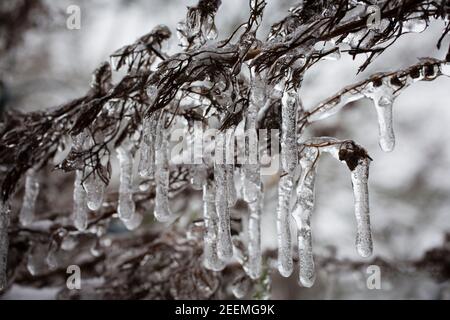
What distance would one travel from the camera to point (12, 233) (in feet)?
9.17

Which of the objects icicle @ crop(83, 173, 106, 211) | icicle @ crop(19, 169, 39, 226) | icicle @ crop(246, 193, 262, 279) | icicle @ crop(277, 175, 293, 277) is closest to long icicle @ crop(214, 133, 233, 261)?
icicle @ crop(277, 175, 293, 277)

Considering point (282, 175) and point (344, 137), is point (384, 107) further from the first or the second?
point (344, 137)

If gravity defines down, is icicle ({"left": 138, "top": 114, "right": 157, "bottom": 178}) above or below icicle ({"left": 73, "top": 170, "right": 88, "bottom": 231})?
above

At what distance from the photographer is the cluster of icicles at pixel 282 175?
1852 mm

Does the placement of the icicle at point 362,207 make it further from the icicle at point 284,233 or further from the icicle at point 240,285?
the icicle at point 240,285

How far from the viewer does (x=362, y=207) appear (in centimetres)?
187

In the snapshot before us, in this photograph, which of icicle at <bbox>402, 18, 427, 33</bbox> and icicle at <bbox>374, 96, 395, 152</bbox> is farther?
icicle at <bbox>374, 96, 395, 152</bbox>

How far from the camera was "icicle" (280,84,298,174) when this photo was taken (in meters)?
1.82

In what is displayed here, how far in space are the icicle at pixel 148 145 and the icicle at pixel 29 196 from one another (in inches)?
36.4

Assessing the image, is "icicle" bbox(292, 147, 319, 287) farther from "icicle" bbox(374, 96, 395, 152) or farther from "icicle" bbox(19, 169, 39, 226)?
"icicle" bbox(19, 169, 39, 226)

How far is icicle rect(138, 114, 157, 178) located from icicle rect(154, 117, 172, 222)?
32mm

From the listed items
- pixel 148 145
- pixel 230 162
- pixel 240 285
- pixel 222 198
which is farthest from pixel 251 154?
pixel 240 285

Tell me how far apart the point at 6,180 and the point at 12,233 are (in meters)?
0.61

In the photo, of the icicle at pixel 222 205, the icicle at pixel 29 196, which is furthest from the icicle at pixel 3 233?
the icicle at pixel 222 205
